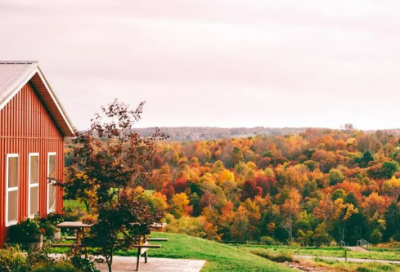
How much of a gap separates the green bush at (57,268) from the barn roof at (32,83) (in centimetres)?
392

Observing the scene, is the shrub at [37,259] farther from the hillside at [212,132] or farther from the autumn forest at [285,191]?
the hillside at [212,132]

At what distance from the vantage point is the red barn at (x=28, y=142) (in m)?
13.5

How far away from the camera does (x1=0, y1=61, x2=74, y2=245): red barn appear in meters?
13.5

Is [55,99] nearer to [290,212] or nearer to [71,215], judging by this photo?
[71,215]

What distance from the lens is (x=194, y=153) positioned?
117750 mm

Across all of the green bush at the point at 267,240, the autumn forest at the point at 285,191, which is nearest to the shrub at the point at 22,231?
the autumn forest at the point at 285,191

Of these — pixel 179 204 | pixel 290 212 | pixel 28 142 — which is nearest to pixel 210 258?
pixel 28 142

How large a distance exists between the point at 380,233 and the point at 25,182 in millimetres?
61985

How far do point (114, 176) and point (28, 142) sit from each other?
4.87 metres

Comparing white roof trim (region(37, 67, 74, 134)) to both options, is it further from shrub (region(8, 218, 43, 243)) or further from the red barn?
shrub (region(8, 218, 43, 243))

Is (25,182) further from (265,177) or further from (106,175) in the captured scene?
(265,177)

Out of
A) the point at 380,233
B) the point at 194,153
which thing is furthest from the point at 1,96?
the point at 194,153

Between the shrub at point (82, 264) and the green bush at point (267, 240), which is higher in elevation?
the shrub at point (82, 264)

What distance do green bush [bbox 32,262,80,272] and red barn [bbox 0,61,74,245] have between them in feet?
8.21
